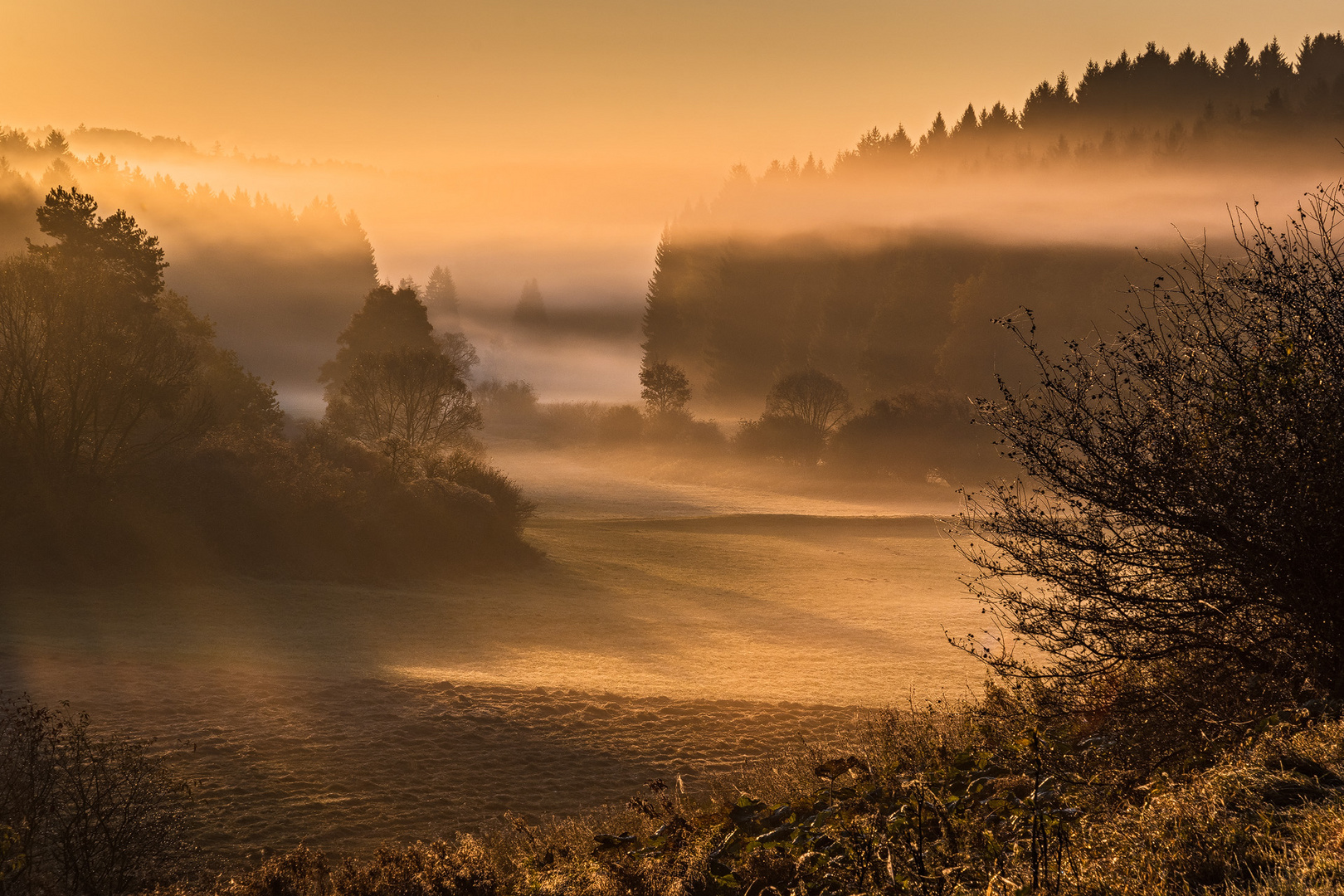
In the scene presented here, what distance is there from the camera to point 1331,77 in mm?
104062

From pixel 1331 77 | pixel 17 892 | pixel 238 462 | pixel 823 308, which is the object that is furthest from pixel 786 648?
pixel 1331 77

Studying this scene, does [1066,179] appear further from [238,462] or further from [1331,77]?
[238,462]

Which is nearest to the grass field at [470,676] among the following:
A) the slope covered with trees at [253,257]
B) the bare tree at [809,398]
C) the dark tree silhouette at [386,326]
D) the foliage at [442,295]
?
the dark tree silhouette at [386,326]

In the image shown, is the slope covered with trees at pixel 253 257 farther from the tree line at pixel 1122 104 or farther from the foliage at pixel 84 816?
the foliage at pixel 84 816

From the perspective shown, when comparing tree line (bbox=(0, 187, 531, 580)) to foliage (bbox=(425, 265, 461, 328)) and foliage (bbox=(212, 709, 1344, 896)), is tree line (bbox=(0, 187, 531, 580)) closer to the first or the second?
foliage (bbox=(212, 709, 1344, 896))

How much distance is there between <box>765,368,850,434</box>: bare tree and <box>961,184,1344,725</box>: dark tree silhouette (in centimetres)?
5835

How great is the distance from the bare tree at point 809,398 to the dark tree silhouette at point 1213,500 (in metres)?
58.4

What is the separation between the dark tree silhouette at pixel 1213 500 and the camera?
20.4 feet

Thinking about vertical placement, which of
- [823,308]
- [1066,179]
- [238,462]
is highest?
[1066,179]

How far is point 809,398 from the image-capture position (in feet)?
216

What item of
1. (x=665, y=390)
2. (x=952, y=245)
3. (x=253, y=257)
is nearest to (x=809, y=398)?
(x=665, y=390)

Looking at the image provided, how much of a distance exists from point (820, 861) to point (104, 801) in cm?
650

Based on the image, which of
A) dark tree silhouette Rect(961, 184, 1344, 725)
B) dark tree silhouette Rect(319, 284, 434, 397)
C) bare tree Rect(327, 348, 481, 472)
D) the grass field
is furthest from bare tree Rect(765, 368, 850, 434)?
dark tree silhouette Rect(961, 184, 1344, 725)

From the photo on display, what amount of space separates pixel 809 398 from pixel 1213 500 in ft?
197
